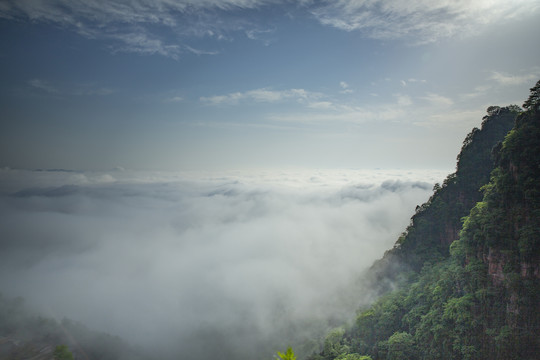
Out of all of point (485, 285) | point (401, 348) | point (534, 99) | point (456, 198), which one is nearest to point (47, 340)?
point (401, 348)

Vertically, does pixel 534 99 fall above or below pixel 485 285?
above

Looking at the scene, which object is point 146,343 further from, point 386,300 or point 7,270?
point 7,270

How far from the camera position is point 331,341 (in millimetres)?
63438

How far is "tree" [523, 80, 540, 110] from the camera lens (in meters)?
41.0

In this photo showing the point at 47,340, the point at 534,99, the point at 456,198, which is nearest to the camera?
the point at 534,99

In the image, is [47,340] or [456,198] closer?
[456,198]

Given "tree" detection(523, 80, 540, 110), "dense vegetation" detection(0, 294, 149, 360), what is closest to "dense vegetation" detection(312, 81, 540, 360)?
"tree" detection(523, 80, 540, 110)

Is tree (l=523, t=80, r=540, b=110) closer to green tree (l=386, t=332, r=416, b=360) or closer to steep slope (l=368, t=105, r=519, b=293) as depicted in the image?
steep slope (l=368, t=105, r=519, b=293)

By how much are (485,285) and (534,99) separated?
35016 mm

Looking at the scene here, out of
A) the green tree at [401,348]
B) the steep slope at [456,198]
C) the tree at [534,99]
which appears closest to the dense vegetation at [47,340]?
the green tree at [401,348]

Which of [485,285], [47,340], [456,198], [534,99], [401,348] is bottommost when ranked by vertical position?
[47,340]

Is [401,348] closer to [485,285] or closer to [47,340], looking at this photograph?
[485,285]

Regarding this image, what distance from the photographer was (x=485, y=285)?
41719 mm

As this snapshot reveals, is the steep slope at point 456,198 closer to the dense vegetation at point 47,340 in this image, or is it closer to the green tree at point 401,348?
the green tree at point 401,348
